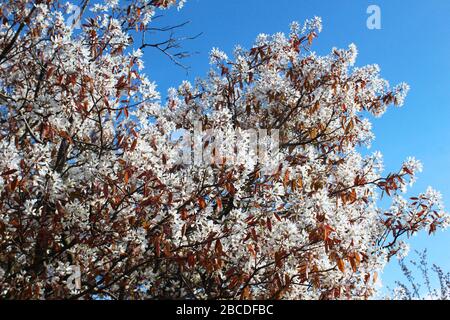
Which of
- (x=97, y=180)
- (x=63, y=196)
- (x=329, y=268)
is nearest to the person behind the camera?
(x=63, y=196)

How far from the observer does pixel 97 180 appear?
170 inches

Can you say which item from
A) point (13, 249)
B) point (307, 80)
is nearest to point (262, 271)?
point (13, 249)

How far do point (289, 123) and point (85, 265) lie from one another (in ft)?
10.8

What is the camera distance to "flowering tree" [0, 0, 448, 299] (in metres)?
4.07

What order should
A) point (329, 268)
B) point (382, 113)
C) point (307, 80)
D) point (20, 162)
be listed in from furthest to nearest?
point (382, 113)
point (307, 80)
point (329, 268)
point (20, 162)

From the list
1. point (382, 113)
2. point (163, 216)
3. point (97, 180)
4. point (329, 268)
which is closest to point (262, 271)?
point (329, 268)

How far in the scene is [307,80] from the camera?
243 inches

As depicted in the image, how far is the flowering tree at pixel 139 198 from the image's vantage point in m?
4.07

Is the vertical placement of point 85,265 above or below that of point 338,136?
below

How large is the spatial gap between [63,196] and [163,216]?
2.85 feet

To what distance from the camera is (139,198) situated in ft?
13.8
